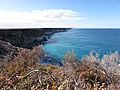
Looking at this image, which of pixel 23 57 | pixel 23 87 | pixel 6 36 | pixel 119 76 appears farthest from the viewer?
pixel 6 36

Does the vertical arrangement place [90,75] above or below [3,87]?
below

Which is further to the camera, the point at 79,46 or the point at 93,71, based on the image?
the point at 79,46

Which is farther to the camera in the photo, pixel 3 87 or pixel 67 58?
pixel 67 58

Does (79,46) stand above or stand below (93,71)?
below

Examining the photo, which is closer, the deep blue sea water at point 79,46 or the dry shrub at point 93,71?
the dry shrub at point 93,71

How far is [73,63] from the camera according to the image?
22062 mm

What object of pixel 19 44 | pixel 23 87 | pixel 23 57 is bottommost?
pixel 19 44

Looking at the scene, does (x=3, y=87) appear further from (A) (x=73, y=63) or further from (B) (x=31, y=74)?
(A) (x=73, y=63)

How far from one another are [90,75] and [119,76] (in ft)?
8.51

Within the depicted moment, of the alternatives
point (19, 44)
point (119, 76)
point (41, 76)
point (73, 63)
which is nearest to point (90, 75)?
point (119, 76)

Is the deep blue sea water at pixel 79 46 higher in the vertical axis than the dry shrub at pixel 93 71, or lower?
lower

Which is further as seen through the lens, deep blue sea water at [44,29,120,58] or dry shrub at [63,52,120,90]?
deep blue sea water at [44,29,120,58]

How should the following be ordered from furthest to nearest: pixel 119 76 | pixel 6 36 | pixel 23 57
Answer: pixel 6 36, pixel 23 57, pixel 119 76

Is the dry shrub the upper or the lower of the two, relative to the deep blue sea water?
upper
